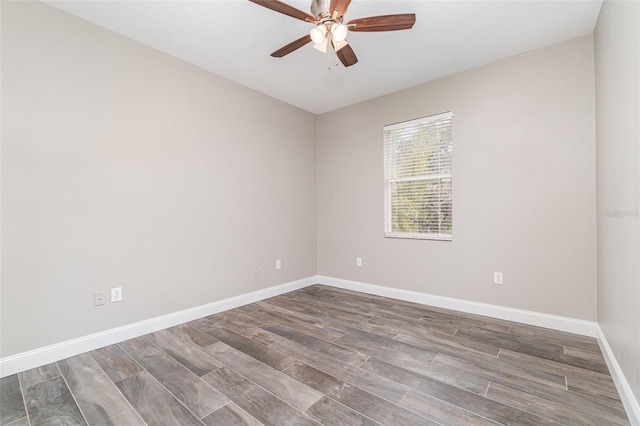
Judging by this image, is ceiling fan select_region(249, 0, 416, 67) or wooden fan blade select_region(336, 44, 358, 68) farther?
wooden fan blade select_region(336, 44, 358, 68)

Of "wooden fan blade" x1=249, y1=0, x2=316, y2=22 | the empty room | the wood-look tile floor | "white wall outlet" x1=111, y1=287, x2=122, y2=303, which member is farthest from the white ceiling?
the wood-look tile floor

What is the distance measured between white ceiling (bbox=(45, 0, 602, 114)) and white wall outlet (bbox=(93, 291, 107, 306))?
2.19 meters

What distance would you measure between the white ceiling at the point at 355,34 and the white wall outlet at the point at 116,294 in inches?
85.8

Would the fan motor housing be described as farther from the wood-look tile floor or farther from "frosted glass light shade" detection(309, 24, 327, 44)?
the wood-look tile floor

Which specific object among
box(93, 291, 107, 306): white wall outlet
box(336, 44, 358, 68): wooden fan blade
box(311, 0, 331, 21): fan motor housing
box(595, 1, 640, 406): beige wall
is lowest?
box(93, 291, 107, 306): white wall outlet

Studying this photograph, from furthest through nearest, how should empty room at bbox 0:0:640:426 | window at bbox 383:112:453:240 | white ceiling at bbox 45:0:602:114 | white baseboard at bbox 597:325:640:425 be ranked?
window at bbox 383:112:453:240 < white ceiling at bbox 45:0:602:114 < empty room at bbox 0:0:640:426 < white baseboard at bbox 597:325:640:425

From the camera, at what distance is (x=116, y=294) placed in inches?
93.5

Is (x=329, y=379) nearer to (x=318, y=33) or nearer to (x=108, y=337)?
(x=108, y=337)

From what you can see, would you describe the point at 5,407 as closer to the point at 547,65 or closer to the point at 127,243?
the point at 127,243

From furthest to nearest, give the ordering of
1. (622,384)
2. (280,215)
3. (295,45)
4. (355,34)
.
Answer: (280,215) < (355,34) < (295,45) < (622,384)

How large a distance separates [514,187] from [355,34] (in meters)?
2.07

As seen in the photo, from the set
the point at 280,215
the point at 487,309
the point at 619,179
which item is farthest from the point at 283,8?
the point at 487,309

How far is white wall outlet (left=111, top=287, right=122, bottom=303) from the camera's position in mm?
2352

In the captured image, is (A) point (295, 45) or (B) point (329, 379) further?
(A) point (295, 45)
